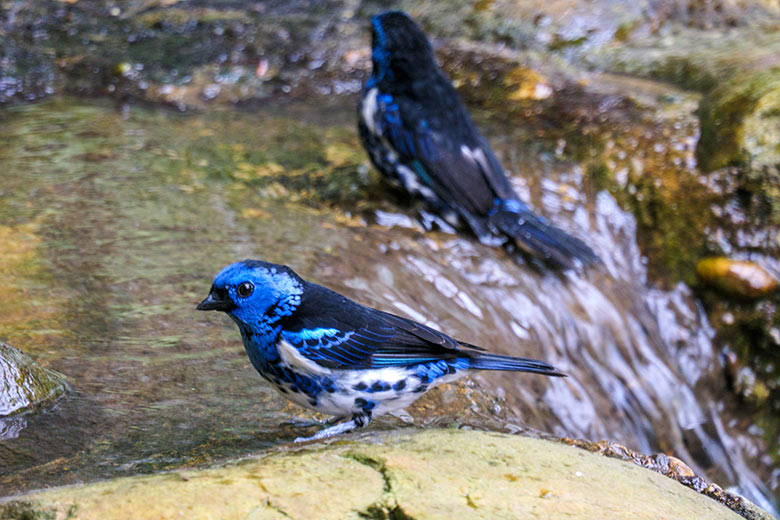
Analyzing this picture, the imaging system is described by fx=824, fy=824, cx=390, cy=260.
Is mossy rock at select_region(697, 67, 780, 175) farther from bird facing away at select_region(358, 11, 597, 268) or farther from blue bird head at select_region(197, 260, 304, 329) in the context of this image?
blue bird head at select_region(197, 260, 304, 329)

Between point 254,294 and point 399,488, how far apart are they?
0.89 metres

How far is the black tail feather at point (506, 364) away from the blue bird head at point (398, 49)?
282 cm

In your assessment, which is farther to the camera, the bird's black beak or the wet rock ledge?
the bird's black beak

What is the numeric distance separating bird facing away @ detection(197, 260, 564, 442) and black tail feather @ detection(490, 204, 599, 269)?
2.13 metres

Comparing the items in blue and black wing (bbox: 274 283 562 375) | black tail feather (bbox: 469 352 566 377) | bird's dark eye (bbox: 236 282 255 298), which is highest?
bird's dark eye (bbox: 236 282 255 298)

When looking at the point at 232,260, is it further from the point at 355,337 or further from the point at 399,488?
the point at 399,488

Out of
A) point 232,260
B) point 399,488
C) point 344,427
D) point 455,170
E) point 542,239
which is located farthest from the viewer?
point 455,170

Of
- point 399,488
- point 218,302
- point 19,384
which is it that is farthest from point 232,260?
point 399,488

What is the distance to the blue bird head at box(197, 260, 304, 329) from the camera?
2.86 metres

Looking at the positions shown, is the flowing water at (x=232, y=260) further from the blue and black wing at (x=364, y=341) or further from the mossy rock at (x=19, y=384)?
the blue and black wing at (x=364, y=341)

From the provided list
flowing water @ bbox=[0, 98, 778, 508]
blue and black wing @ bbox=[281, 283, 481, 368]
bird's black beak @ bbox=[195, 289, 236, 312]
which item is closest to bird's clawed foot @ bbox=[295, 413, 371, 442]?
flowing water @ bbox=[0, 98, 778, 508]

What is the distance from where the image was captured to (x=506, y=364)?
3027 millimetres

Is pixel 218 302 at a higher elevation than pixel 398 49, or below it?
below

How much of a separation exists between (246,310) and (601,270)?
3.05 meters
